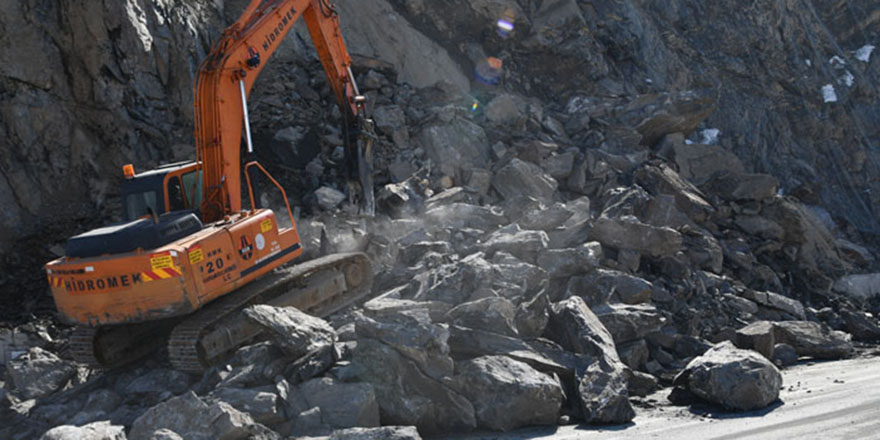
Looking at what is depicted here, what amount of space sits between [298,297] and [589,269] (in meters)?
3.57

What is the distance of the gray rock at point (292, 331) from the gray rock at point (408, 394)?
433 millimetres

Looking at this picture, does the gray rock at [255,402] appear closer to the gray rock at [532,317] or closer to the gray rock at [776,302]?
the gray rock at [532,317]

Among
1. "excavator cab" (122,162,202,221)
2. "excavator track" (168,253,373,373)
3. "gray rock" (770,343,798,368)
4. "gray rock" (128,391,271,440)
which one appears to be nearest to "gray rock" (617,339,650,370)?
"gray rock" (770,343,798,368)

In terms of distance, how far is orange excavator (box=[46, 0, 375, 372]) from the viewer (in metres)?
6.15

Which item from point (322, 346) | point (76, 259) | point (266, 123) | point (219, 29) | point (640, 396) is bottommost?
point (640, 396)

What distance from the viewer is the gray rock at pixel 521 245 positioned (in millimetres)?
8320

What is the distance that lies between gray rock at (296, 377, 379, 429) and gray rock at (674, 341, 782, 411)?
296 centimetres

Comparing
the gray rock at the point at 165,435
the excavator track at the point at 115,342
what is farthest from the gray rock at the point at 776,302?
the gray rock at the point at 165,435

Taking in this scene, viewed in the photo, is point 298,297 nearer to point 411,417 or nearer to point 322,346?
point 322,346

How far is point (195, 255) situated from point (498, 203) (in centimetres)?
628

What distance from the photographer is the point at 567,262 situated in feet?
26.7

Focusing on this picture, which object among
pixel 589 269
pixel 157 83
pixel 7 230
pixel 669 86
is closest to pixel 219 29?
pixel 157 83

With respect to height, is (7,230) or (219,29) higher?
(219,29)

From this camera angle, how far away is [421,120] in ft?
44.6
